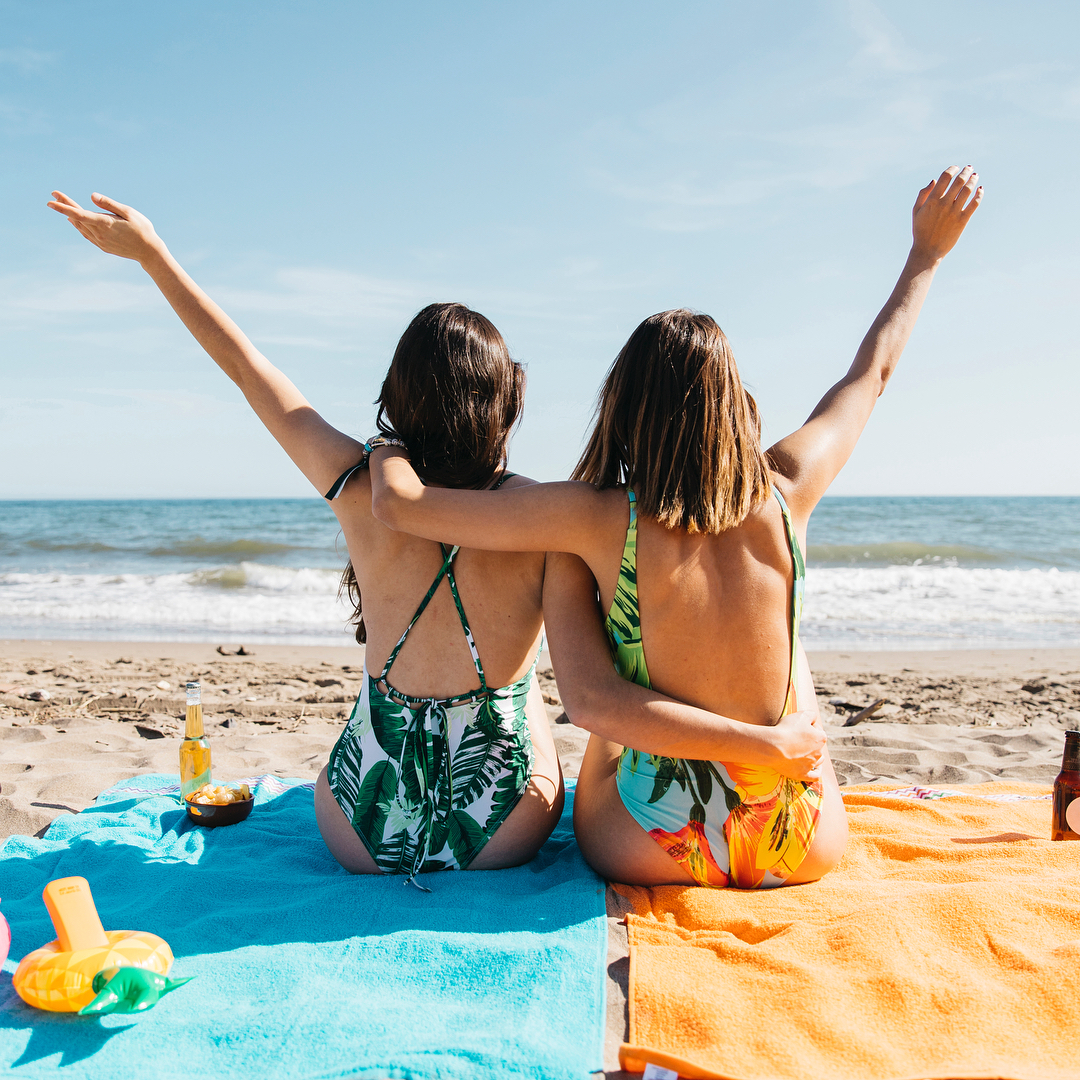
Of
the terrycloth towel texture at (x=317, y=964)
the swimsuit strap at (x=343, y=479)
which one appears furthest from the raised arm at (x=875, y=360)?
the terrycloth towel texture at (x=317, y=964)

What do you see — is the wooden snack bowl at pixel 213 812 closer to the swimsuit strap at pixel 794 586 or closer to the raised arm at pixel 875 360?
the swimsuit strap at pixel 794 586

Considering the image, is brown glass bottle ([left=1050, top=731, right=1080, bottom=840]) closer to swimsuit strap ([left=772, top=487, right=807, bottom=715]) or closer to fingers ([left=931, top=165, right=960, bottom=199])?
swimsuit strap ([left=772, top=487, right=807, bottom=715])

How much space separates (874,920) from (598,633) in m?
1.00

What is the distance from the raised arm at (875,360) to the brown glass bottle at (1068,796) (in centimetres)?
123

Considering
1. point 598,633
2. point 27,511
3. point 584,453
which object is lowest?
point 27,511

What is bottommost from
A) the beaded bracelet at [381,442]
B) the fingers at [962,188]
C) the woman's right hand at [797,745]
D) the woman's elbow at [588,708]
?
the woman's right hand at [797,745]

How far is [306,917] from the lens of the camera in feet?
7.44

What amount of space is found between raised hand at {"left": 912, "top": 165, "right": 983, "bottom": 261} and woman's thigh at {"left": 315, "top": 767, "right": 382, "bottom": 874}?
9.01 ft

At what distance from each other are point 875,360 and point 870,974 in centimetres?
183

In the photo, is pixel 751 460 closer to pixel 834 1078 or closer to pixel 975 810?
pixel 834 1078

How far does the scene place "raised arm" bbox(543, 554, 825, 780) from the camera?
7.15 feet

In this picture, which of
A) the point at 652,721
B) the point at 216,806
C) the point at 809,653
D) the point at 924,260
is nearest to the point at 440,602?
the point at 652,721

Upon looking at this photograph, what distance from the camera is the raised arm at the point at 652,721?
218 centimetres

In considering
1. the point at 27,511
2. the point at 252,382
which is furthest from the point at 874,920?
the point at 27,511
